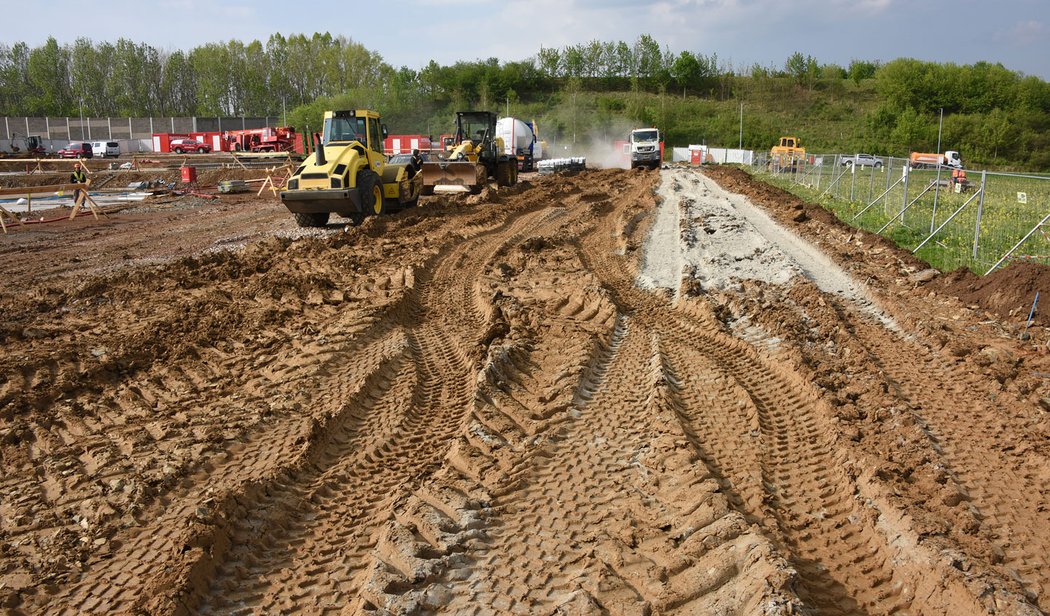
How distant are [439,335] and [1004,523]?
5.26 m

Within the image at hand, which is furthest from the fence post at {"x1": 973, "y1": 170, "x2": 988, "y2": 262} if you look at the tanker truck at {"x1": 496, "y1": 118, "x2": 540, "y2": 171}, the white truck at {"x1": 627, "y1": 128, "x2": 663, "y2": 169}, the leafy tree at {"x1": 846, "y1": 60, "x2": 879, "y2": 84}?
the leafy tree at {"x1": 846, "y1": 60, "x2": 879, "y2": 84}

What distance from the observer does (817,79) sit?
9425 centimetres

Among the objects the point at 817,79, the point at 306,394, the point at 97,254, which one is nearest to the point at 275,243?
the point at 97,254

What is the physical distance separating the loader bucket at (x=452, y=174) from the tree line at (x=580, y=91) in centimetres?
5059

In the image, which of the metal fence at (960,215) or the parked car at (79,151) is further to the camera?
the parked car at (79,151)

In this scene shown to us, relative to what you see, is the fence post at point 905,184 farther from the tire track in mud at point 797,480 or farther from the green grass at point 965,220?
the tire track in mud at point 797,480

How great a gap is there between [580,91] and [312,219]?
292ft

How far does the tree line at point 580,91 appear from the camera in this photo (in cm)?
7175

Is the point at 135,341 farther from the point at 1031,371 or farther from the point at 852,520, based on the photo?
the point at 1031,371

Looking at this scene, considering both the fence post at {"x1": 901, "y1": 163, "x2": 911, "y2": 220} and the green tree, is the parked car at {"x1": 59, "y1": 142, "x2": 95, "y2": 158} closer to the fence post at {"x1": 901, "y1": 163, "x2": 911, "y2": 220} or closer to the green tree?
the green tree

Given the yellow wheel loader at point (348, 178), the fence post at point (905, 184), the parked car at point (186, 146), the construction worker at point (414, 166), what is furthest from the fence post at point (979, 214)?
the parked car at point (186, 146)

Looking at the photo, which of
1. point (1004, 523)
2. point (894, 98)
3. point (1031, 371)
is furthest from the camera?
point (894, 98)

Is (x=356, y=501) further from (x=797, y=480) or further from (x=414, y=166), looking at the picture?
(x=414, y=166)

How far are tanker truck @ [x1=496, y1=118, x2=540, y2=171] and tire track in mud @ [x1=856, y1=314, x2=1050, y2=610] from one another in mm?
34942
